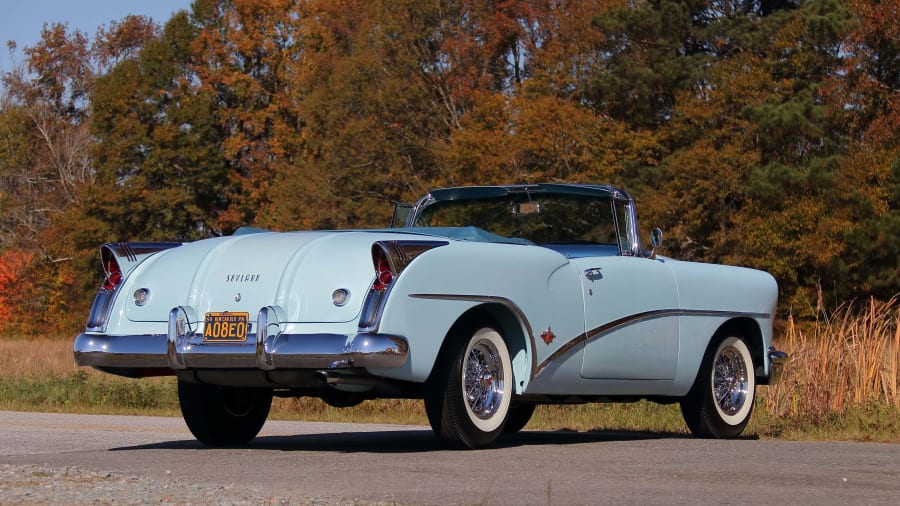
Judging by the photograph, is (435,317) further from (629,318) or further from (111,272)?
(111,272)

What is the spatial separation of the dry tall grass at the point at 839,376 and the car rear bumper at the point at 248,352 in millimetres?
5247

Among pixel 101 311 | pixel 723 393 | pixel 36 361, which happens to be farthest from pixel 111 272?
pixel 36 361

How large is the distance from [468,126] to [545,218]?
116ft

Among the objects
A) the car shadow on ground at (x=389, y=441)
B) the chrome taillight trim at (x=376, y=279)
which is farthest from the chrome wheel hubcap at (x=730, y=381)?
the chrome taillight trim at (x=376, y=279)

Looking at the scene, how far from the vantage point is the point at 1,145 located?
6694cm

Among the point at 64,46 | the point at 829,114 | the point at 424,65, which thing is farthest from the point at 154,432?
the point at 64,46

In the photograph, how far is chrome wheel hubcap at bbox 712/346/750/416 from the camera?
10789mm

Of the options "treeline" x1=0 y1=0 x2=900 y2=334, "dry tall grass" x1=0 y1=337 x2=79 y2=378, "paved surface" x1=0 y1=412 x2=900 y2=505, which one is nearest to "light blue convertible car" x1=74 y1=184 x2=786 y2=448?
"paved surface" x1=0 y1=412 x2=900 y2=505

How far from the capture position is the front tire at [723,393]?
10531 millimetres

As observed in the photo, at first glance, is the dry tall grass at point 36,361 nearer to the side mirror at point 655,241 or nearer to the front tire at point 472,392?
the side mirror at point 655,241

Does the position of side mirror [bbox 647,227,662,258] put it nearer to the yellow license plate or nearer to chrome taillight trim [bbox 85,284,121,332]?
the yellow license plate

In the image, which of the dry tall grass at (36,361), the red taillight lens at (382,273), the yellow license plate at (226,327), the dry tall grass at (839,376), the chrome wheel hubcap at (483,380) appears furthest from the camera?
the dry tall grass at (36,361)

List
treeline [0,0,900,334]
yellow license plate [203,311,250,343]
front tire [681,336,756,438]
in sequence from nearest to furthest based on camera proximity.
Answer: yellow license plate [203,311,250,343] < front tire [681,336,756,438] < treeline [0,0,900,334]

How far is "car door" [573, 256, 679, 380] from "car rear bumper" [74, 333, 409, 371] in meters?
1.83
